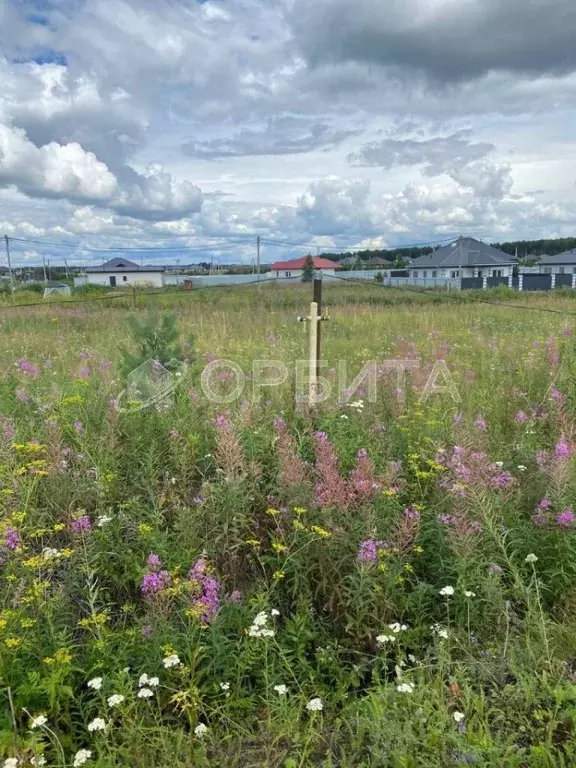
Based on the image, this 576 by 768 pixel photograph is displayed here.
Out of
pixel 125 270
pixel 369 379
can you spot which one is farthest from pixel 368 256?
pixel 369 379

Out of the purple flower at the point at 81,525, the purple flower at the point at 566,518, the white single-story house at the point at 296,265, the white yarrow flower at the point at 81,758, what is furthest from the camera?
the white single-story house at the point at 296,265

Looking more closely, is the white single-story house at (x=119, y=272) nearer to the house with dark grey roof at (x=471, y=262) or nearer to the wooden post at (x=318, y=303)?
the house with dark grey roof at (x=471, y=262)

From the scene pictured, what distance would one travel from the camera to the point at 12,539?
215 centimetres

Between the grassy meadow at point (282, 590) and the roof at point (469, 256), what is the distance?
5775 cm

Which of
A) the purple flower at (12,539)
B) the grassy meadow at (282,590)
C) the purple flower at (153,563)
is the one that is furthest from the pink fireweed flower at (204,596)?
the purple flower at (12,539)

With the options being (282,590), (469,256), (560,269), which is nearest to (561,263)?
(560,269)

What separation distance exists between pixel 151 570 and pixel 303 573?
70 cm

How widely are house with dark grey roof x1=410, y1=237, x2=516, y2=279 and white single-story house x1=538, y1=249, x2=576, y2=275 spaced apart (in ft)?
18.7

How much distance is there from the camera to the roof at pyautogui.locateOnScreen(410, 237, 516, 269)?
58.8 metres

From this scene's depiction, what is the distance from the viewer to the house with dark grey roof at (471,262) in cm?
5906

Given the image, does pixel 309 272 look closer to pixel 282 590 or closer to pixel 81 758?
pixel 282 590

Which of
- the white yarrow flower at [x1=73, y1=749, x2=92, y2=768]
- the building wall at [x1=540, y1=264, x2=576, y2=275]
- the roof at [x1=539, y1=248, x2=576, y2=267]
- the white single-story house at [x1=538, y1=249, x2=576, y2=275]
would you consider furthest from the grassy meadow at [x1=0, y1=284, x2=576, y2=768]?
the roof at [x1=539, y1=248, x2=576, y2=267]

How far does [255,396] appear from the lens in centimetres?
429

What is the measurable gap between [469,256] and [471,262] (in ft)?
3.71
